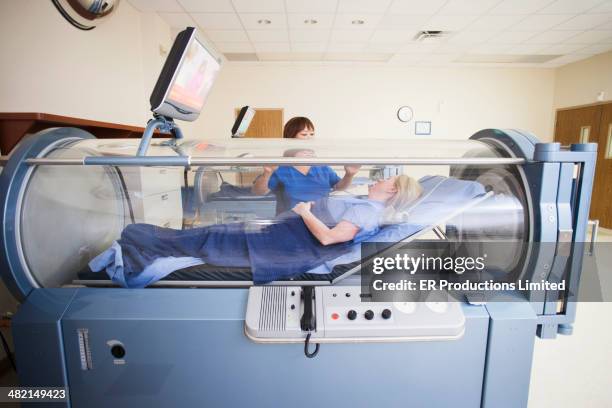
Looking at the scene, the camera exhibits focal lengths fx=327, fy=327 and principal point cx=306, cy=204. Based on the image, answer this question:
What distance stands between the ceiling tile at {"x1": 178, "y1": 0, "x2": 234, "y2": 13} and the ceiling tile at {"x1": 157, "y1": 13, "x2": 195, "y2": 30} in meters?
0.22

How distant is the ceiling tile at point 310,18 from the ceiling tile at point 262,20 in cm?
9

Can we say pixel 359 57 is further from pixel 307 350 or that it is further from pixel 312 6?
pixel 307 350

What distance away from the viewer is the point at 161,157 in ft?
3.49

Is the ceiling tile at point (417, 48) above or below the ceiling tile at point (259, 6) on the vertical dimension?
below

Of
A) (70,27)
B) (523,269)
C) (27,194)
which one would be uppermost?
(70,27)

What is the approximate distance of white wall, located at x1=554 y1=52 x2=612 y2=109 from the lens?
4895mm

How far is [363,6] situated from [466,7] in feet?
3.61

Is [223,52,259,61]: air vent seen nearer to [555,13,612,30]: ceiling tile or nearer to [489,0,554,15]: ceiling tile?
[489,0,554,15]: ceiling tile

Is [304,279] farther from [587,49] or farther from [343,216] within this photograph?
[587,49]

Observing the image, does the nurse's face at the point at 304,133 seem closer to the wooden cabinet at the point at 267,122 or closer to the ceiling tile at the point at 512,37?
the ceiling tile at the point at 512,37

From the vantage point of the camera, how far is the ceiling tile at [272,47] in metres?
4.66

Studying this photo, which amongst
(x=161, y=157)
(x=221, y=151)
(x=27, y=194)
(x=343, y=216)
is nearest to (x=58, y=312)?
(x=27, y=194)

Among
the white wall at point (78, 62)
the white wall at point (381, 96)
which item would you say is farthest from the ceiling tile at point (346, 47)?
the white wall at point (78, 62)

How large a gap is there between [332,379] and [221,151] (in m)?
0.91
